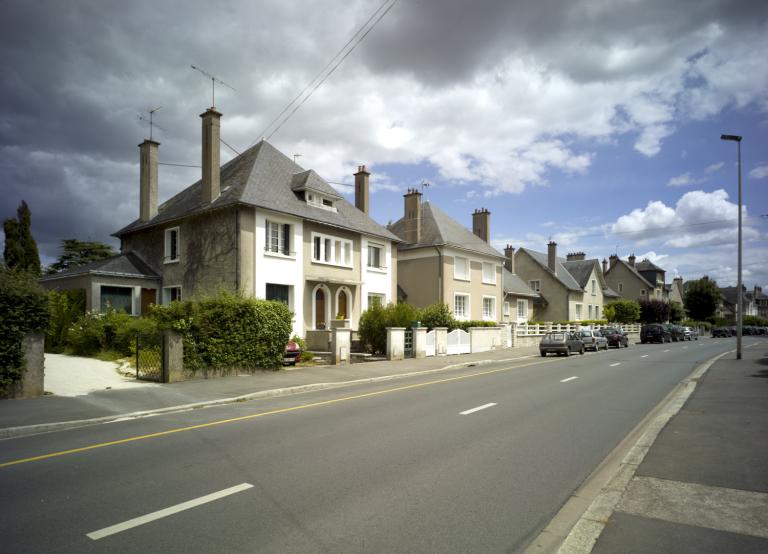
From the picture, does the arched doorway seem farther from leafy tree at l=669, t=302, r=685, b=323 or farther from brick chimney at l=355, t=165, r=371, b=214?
leafy tree at l=669, t=302, r=685, b=323

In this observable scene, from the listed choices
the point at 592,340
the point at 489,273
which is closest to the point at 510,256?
the point at 489,273

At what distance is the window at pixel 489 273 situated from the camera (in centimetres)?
3978

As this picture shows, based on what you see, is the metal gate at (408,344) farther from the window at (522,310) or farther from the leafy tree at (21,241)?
the leafy tree at (21,241)

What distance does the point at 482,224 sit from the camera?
43219mm

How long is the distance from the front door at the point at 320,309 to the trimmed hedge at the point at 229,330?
852 cm

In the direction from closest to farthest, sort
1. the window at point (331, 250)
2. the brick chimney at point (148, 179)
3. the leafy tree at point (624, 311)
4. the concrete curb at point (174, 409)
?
the concrete curb at point (174, 409) → the window at point (331, 250) → the brick chimney at point (148, 179) → the leafy tree at point (624, 311)

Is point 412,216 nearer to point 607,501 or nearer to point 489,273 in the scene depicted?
point 489,273

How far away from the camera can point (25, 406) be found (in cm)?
1077

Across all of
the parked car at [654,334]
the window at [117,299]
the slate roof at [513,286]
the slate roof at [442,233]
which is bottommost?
the parked car at [654,334]

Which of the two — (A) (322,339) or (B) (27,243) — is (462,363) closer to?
(A) (322,339)

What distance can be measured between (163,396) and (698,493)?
10970 millimetres

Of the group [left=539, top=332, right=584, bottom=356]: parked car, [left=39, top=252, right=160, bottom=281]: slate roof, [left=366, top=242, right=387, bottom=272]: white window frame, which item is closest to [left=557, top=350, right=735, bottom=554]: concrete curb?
[left=539, top=332, right=584, bottom=356]: parked car

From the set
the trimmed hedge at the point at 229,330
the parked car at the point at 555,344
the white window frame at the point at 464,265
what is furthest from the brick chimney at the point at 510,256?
the trimmed hedge at the point at 229,330

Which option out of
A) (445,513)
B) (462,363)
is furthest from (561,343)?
(445,513)
